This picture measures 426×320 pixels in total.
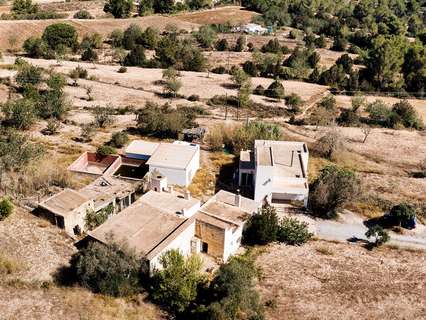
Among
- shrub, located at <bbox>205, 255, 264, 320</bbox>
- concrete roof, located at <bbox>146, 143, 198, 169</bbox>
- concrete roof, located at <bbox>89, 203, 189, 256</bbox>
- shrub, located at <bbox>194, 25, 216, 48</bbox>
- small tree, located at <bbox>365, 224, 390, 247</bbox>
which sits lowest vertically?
small tree, located at <bbox>365, 224, 390, 247</bbox>

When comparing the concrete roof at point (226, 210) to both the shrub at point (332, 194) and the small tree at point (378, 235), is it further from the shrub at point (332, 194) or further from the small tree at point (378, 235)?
the small tree at point (378, 235)

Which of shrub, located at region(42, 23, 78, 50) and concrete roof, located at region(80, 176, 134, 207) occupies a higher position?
shrub, located at region(42, 23, 78, 50)

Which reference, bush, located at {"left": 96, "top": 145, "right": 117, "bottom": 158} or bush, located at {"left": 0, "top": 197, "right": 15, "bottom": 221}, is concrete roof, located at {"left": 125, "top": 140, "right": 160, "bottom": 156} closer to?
bush, located at {"left": 96, "top": 145, "right": 117, "bottom": 158}

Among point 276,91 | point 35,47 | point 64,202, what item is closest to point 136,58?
point 35,47

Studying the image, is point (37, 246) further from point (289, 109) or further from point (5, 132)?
point (289, 109)

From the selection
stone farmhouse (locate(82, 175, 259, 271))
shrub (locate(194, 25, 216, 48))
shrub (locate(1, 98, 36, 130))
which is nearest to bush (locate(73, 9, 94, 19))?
shrub (locate(194, 25, 216, 48))

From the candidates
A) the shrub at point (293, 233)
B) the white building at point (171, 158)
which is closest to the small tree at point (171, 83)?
the white building at point (171, 158)
